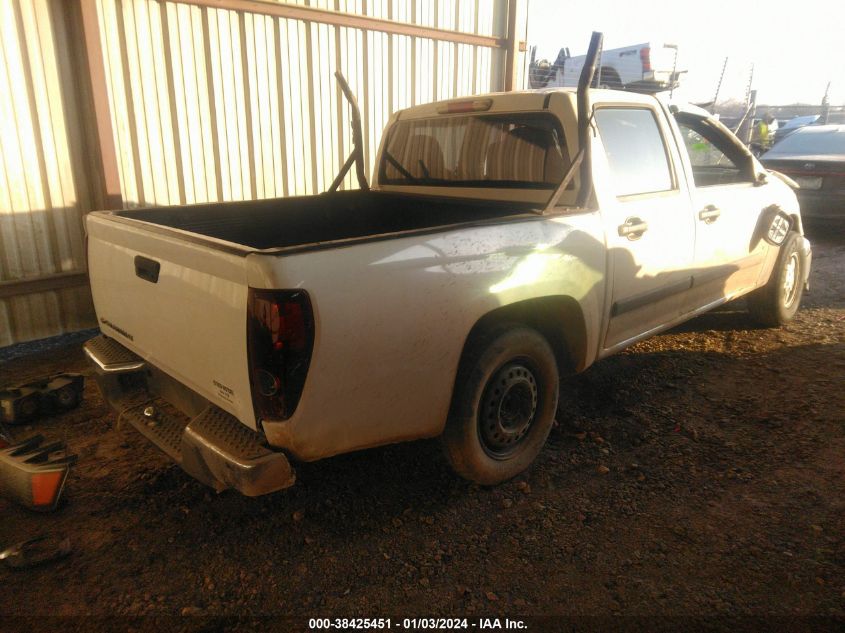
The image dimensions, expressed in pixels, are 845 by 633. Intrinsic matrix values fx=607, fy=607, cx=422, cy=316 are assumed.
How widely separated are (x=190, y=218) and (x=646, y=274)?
273 centimetres

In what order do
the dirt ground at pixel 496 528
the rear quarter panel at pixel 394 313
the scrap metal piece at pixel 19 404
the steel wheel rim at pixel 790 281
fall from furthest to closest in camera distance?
the steel wheel rim at pixel 790 281 → the scrap metal piece at pixel 19 404 → the dirt ground at pixel 496 528 → the rear quarter panel at pixel 394 313

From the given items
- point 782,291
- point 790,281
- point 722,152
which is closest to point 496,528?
point 722,152

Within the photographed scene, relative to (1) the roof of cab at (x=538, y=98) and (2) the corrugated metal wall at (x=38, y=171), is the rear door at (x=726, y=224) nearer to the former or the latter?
(1) the roof of cab at (x=538, y=98)

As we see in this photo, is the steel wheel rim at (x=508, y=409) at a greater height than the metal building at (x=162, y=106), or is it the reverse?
the metal building at (x=162, y=106)

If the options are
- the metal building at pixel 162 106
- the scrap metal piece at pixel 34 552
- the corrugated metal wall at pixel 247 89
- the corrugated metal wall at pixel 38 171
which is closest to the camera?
the scrap metal piece at pixel 34 552

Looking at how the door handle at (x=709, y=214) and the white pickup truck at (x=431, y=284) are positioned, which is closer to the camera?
the white pickup truck at (x=431, y=284)

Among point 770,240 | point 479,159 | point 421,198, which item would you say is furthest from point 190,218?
point 770,240

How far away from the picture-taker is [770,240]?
490 cm

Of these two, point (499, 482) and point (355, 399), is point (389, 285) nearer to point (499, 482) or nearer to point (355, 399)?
point (355, 399)

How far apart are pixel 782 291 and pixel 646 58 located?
10138mm

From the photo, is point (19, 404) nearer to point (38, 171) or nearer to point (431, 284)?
point (38, 171)

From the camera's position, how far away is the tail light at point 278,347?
2.07 meters

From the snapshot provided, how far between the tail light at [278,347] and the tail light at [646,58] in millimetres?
13968

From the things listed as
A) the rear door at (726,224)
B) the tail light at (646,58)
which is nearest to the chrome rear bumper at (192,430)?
the rear door at (726,224)
